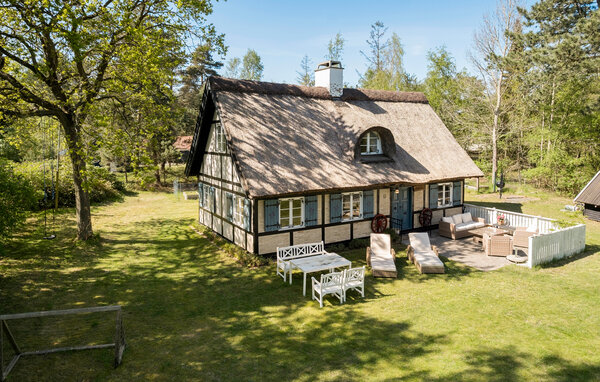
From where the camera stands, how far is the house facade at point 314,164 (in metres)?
13.9

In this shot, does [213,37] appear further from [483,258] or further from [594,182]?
[594,182]

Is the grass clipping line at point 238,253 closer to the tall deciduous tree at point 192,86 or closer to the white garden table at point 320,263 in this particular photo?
the white garden table at point 320,263

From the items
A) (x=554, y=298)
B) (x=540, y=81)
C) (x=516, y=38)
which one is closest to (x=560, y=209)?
(x=540, y=81)

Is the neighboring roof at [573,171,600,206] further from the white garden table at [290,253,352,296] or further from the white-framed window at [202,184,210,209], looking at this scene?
the white-framed window at [202,184,210,209]

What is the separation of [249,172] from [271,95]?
16.9ft

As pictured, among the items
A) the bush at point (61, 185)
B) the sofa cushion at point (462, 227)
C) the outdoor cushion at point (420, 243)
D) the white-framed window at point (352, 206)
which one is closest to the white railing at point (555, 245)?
the outdoor cushion at point (420, 243)

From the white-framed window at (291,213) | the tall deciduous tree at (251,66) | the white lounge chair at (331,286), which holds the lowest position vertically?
the white lounge chair at (331,286)

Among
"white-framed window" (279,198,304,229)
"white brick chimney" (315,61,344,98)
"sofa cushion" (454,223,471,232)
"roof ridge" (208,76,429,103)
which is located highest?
"white brick chimney" (315,61,344,98)

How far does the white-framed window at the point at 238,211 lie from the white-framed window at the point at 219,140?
2.32 metres

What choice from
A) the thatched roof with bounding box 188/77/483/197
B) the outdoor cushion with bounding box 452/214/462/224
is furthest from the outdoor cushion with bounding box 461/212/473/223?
the thatched roof with bounding box 188/77/483/197

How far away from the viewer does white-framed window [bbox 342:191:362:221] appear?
15625 mm

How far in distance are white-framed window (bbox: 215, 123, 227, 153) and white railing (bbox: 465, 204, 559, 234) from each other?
13287mm

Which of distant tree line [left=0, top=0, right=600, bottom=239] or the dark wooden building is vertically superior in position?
distant tree line [left=0, top=0, right=600, bottom=239]

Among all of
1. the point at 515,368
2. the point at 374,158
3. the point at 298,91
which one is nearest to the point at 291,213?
the point at 374,158
